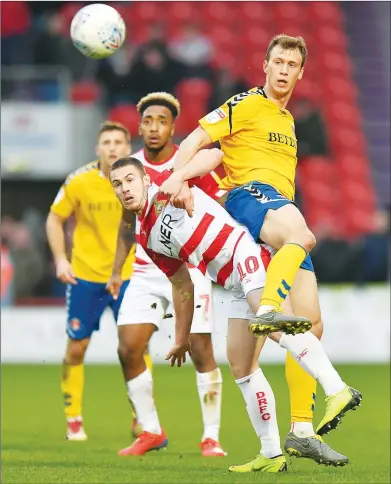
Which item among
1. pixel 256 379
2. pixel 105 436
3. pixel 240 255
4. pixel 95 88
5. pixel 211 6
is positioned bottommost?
pixel 105 436

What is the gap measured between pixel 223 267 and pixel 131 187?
0.68m

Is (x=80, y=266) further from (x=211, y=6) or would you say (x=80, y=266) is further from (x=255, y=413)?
(x=211, y=6)

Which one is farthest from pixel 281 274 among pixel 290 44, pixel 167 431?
pixel 167 431

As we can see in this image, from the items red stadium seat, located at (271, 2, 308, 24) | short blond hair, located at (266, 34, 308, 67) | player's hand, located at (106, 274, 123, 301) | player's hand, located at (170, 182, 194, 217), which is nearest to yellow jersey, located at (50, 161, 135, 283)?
player's hand, located at (106, 274, 123, 301)

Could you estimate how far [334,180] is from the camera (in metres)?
23.3

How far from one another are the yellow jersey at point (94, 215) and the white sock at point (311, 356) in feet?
12.0

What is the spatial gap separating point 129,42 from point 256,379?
52.5ft

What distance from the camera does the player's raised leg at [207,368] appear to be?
8.99m

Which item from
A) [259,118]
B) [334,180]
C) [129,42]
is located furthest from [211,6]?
[259,118]

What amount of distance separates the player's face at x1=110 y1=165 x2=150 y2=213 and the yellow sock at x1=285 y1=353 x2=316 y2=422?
1.21m

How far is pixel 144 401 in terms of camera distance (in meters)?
9.14

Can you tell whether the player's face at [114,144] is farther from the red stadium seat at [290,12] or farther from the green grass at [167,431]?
the red stadium seat at [290,12]

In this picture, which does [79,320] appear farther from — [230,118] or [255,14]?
[255,14]

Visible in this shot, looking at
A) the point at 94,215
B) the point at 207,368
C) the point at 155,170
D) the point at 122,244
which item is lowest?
the point at 207,368
